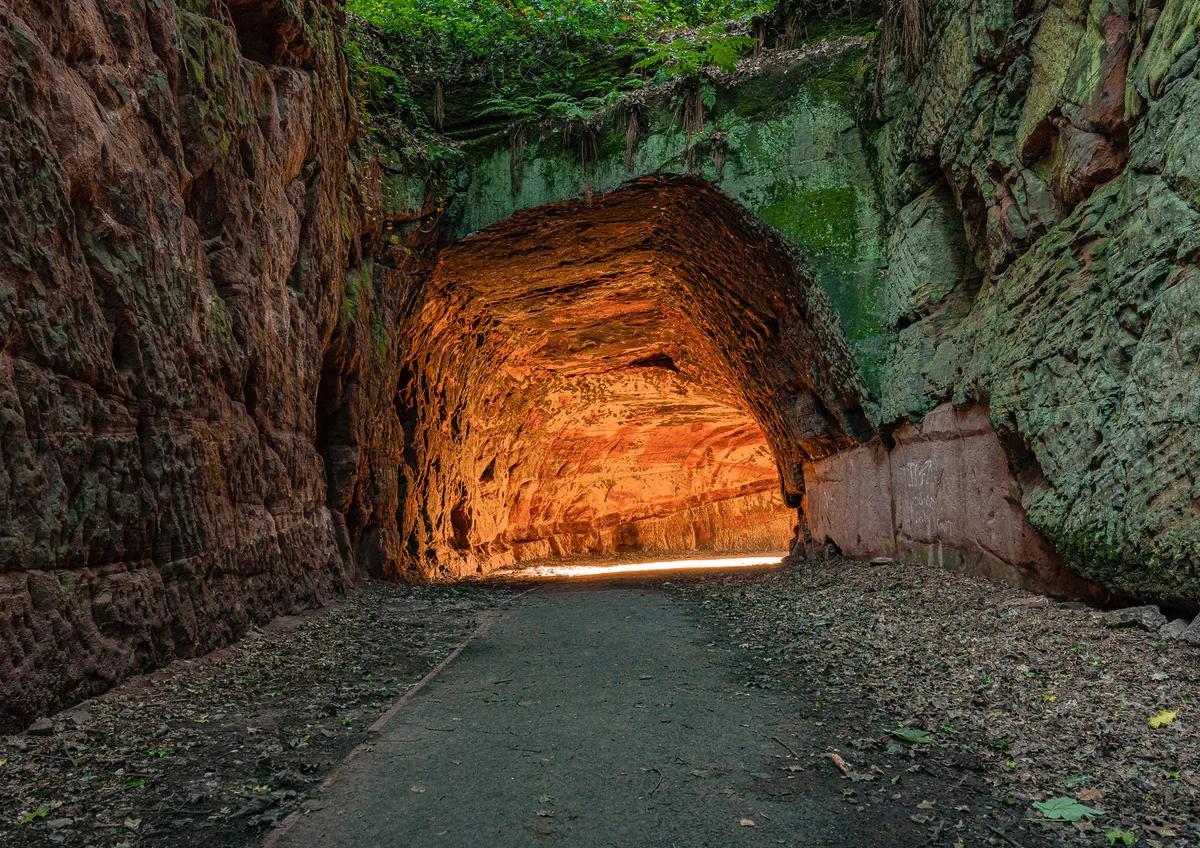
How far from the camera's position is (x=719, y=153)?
39.9 feet

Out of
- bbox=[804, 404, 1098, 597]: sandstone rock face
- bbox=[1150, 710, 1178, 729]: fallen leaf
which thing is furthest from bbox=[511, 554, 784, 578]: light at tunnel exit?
bbox=[1150, 710, 1178, 729]: fallen leaf

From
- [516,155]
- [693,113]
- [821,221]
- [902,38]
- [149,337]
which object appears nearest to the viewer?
[149,337]

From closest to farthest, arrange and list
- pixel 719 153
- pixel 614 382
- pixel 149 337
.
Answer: pixel 149 337, pixel 719 153, pixel 614 382

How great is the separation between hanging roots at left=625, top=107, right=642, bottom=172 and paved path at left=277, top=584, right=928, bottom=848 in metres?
9.17

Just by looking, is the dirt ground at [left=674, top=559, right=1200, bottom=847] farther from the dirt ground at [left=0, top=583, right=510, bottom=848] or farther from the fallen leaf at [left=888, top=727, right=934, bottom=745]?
the dirt ground at [left=0, top=583, right=510, bottom=848]

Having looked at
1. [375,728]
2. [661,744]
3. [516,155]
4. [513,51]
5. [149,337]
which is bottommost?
[661,744]

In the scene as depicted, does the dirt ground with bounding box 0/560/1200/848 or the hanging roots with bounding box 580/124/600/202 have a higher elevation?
the hanging roots with bounding box 580/124/600/202

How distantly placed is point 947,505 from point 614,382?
14.1 meters

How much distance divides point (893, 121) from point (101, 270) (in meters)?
9.82

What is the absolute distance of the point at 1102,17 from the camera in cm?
591

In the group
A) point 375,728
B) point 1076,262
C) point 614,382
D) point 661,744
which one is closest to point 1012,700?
point 661,744

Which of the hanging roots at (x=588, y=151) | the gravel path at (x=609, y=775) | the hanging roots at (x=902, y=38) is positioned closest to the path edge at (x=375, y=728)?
the gravel path at (x=609, y=775)

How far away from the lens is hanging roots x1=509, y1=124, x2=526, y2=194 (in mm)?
13047

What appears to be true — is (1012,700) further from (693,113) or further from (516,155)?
(516,155)
